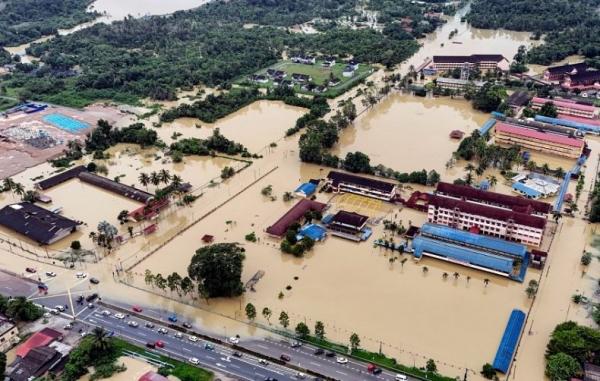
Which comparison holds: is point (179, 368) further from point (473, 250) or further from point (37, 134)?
point (37, 134)

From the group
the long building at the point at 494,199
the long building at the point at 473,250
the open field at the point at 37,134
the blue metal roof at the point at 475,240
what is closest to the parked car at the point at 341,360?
the long building at the point at 473,250

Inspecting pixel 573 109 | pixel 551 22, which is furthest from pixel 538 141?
pixel 551 22

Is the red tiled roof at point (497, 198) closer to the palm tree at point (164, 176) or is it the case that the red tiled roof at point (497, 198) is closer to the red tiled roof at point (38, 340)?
the palm tree at point (164, 176)

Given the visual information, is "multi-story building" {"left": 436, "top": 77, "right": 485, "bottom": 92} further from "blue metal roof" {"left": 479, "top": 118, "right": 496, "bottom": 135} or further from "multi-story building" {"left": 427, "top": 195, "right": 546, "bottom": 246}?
"multi-story building" {"left": 427, "top": 195, "right": 546, "bottom": 246}

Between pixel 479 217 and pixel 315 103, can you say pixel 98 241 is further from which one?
pixel 315 103

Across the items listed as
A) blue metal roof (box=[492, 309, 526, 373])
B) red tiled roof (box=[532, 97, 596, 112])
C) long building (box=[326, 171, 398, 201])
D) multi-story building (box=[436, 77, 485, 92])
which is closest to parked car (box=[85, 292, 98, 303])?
long building (box=[326, 171, 398, 201])

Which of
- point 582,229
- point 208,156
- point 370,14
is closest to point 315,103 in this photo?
point 208,156
